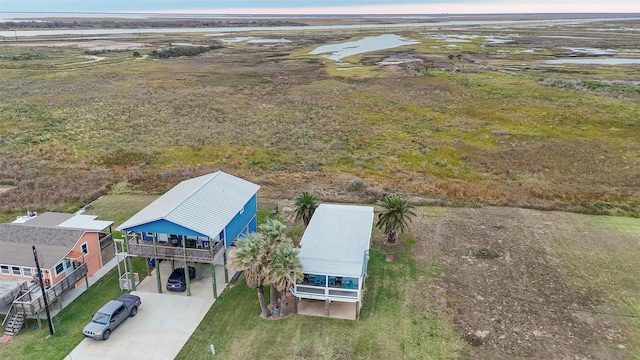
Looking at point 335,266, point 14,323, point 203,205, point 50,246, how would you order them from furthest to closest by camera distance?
point 203,205
point 50,246
point 335,266
point 14,323

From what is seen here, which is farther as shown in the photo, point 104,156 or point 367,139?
point 367,139

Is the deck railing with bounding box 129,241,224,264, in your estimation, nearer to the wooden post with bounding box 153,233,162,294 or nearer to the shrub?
the wooden post with bounding box 153,233,162,294

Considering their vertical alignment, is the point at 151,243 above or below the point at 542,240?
above

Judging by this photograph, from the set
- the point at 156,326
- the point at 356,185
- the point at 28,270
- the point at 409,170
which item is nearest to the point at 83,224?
the point at 28,270

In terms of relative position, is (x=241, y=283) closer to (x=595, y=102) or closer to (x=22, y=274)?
(x=22, y=274)

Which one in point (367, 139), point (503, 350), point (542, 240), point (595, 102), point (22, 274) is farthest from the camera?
point (595, 102)

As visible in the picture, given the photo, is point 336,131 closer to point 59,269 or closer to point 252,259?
point 252,259

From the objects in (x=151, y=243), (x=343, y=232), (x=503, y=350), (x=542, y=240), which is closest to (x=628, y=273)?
(x=542, y=240)
